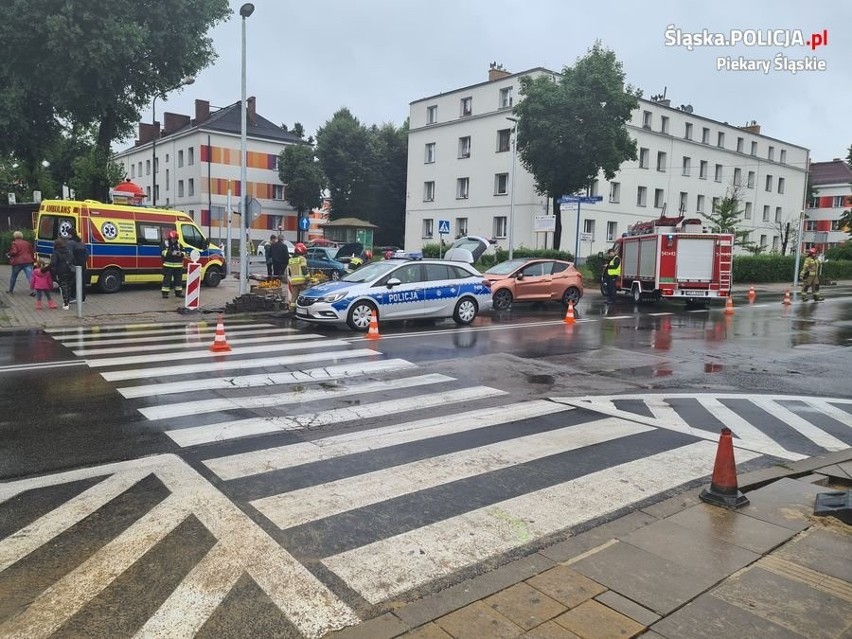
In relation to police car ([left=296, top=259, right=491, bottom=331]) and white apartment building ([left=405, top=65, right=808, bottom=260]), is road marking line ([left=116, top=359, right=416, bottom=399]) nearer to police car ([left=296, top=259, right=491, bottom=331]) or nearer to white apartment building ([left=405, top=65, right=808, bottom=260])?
police car ([left=296, top=259, right=491, bottom=331])

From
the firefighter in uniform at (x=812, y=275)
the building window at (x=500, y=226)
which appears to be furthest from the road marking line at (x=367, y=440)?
the building window at (x=500, y=226)

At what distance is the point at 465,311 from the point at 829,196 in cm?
8508

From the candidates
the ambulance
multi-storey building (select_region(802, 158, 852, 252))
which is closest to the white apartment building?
the ambulance

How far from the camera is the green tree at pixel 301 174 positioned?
58.4 metres

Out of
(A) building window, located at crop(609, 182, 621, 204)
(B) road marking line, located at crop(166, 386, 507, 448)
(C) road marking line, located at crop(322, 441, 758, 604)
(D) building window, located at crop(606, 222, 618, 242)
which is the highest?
(A) building window, located at crop(609, 182, 621, 204)

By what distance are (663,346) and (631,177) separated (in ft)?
113

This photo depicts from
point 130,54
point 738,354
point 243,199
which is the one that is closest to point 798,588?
point 738,354

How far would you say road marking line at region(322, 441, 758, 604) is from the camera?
12.1ft

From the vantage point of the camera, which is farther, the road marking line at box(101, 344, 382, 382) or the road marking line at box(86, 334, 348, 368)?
the road marking line at box(86, 334, 348, 368)

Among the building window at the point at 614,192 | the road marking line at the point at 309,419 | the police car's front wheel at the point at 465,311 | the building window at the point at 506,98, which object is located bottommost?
the road marking line at the point at 309,419

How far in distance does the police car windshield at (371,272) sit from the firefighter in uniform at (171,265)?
6.70m

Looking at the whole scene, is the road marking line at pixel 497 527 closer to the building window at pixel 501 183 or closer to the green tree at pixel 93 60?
the green tree at pixel 93 60

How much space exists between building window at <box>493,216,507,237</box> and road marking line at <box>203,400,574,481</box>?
3658cm

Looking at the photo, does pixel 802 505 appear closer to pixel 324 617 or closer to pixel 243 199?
pixel 324 617
